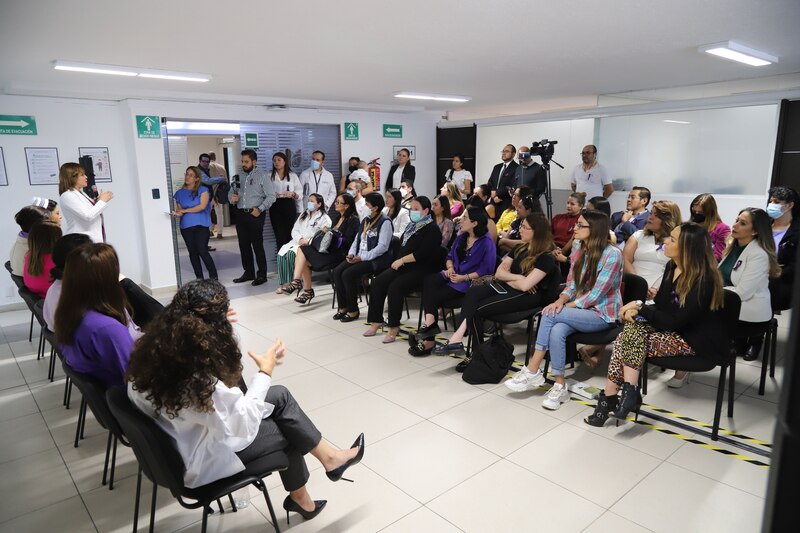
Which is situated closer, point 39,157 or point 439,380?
point 439,380

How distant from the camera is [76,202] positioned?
15.9ft

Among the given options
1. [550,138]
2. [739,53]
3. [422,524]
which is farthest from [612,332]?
[550,138]

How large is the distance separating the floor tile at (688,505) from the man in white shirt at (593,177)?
5490 mm

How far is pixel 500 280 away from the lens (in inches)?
165

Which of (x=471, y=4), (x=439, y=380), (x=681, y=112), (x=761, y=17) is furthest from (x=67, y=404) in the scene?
(x=681, y=112)

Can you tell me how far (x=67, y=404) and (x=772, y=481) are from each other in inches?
169

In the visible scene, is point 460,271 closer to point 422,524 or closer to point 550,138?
point 422,524

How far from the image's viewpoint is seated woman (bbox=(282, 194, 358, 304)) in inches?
244

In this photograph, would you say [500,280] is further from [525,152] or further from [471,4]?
[525,152]

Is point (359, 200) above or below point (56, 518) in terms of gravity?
above

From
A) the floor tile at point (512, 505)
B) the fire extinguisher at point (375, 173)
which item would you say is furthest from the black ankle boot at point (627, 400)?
the fire extinguisher at point (375, 173)

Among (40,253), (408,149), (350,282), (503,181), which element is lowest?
(350,282)

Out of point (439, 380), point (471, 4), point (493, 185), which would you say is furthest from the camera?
point (493, 185)

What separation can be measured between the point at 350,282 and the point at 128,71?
3.05 metres
